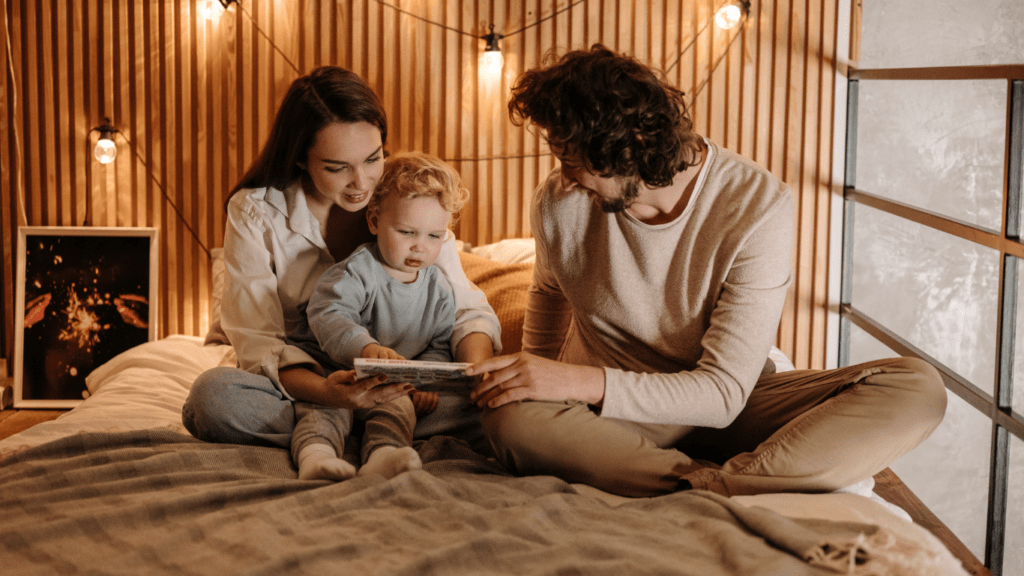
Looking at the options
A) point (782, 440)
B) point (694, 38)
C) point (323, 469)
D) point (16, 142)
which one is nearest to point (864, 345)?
point (694, 38)

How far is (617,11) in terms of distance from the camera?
9.73ft

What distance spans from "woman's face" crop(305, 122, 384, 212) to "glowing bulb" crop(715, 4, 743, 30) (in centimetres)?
164

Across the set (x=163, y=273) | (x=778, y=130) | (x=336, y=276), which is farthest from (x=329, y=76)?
(x=778, y=130)

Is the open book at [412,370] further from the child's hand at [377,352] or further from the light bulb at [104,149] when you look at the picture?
the light bulb at [104,149]

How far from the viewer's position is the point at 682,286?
1539 millimetres

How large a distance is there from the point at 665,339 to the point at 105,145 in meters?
2.40

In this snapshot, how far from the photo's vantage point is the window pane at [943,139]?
302cm

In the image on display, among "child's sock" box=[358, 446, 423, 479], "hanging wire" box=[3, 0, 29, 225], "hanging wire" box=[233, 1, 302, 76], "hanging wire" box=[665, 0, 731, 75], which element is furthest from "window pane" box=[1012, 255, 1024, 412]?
"hanging wire" box=[3, 0, 29, 225]

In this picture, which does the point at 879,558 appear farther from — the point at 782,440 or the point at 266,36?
the point at 266,36

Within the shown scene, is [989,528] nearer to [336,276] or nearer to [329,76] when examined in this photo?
[336,276]

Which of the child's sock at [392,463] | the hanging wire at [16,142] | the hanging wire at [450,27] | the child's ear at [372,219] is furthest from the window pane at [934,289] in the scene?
the hanging wire at [16,142]

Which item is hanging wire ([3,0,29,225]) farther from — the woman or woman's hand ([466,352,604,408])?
woman's hand ([466,352,604,408])

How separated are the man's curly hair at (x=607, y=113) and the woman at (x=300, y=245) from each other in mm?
579

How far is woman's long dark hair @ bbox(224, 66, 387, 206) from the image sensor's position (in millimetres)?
1804
